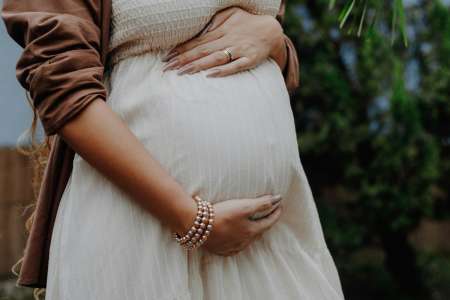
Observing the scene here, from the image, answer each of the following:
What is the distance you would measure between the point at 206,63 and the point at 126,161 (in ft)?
0.90

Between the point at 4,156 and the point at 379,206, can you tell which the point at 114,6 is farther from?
the point at 4,156

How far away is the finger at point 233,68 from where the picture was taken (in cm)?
136

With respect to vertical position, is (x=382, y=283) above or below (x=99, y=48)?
below

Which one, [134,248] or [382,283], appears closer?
[134,248]

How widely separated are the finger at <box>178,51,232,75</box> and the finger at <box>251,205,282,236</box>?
0.31 m

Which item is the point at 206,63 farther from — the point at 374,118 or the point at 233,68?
the point at 374,118

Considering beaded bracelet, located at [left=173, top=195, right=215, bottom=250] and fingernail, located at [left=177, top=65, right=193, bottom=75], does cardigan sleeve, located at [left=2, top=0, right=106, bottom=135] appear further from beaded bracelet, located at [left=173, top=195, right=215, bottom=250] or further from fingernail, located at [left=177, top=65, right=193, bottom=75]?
beaded bracelet, located at [left=173, top=195, right=215, bottom=250]

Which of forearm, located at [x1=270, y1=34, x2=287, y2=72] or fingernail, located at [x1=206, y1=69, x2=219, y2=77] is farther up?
fingernail, located at [x1=206, y1=69, x2=219, y2=77]

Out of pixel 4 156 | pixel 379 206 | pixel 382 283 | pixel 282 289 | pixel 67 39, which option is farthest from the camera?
pixel 4 156

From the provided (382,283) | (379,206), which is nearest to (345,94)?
(379,206)

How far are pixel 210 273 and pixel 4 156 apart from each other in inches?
194

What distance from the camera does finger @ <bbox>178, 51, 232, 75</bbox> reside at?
1.35 meters

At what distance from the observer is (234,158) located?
1.30 meters

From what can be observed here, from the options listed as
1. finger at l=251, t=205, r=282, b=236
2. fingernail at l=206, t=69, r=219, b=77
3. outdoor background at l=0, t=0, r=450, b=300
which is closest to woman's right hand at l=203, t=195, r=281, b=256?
finger at l=251, t=205, r=282, b=236
